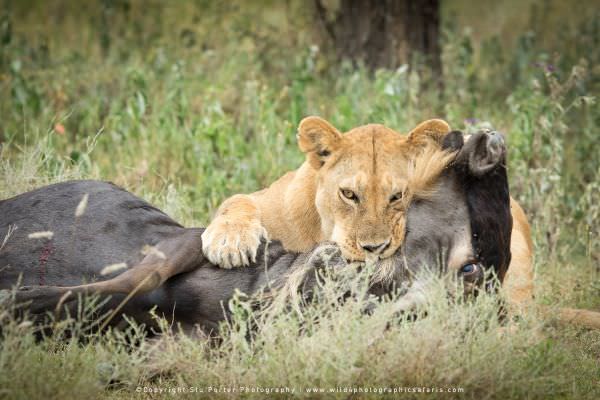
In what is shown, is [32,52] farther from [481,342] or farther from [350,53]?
[481,342]

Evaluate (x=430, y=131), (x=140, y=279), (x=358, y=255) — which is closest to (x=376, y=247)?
(x=358, y=255)

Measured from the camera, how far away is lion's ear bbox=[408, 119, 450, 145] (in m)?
4.77

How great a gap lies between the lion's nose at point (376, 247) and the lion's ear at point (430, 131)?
0.76 meters

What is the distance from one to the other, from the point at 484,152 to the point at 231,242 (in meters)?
A: 1.24

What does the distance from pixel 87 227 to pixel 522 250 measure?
2.36m

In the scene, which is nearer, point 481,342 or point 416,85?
point 481,342

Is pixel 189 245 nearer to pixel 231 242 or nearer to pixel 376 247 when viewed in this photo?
pixel 231 242

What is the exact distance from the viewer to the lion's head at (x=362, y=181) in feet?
14.3

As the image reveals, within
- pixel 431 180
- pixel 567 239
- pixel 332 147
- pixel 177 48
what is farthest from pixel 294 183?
pixel 177 48

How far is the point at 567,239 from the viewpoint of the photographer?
6367mm

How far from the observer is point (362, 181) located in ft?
15.2

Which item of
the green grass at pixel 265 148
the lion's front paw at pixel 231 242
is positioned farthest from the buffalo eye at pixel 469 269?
the lion's front paw at pixel 231 242

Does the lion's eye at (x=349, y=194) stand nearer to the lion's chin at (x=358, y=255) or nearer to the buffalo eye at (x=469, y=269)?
the lion's chin at (x=358, y=255)

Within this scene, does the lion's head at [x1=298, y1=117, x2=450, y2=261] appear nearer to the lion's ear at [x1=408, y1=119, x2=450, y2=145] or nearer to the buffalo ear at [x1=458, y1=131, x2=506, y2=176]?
the lion's ear at [x1=408, y1=119, x2=450, y2=145]
